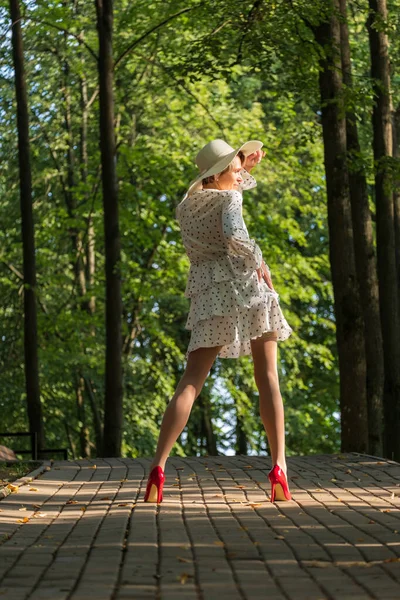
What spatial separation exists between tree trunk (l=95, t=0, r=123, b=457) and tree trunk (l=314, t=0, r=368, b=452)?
3.97 m

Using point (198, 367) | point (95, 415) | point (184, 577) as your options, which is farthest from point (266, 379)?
point (95, 415)

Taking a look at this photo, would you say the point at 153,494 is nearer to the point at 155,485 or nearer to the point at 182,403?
the point at 155,485

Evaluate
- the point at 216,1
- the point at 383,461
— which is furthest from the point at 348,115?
the point at 383,461

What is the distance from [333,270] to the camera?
13.7m

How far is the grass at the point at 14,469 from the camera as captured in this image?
1020 centimetres

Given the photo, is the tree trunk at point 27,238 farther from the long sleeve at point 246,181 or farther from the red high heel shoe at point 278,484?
the red high heel shoe at point 278,484

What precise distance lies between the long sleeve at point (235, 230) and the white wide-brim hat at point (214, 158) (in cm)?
22

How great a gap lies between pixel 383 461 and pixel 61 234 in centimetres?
1811

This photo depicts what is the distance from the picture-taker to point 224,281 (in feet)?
26.4

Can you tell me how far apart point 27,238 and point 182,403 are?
490 inches

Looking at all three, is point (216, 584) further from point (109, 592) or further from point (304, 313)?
point (304, 313)

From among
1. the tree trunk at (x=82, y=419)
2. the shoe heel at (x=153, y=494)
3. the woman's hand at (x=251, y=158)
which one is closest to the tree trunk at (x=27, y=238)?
the tree trunk at (x=82, y=419)

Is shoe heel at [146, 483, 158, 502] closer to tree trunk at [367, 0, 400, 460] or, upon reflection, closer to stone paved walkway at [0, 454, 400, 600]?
stone paved walkway at [0, 454, 400, 600]

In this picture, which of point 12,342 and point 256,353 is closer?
point 256,353
